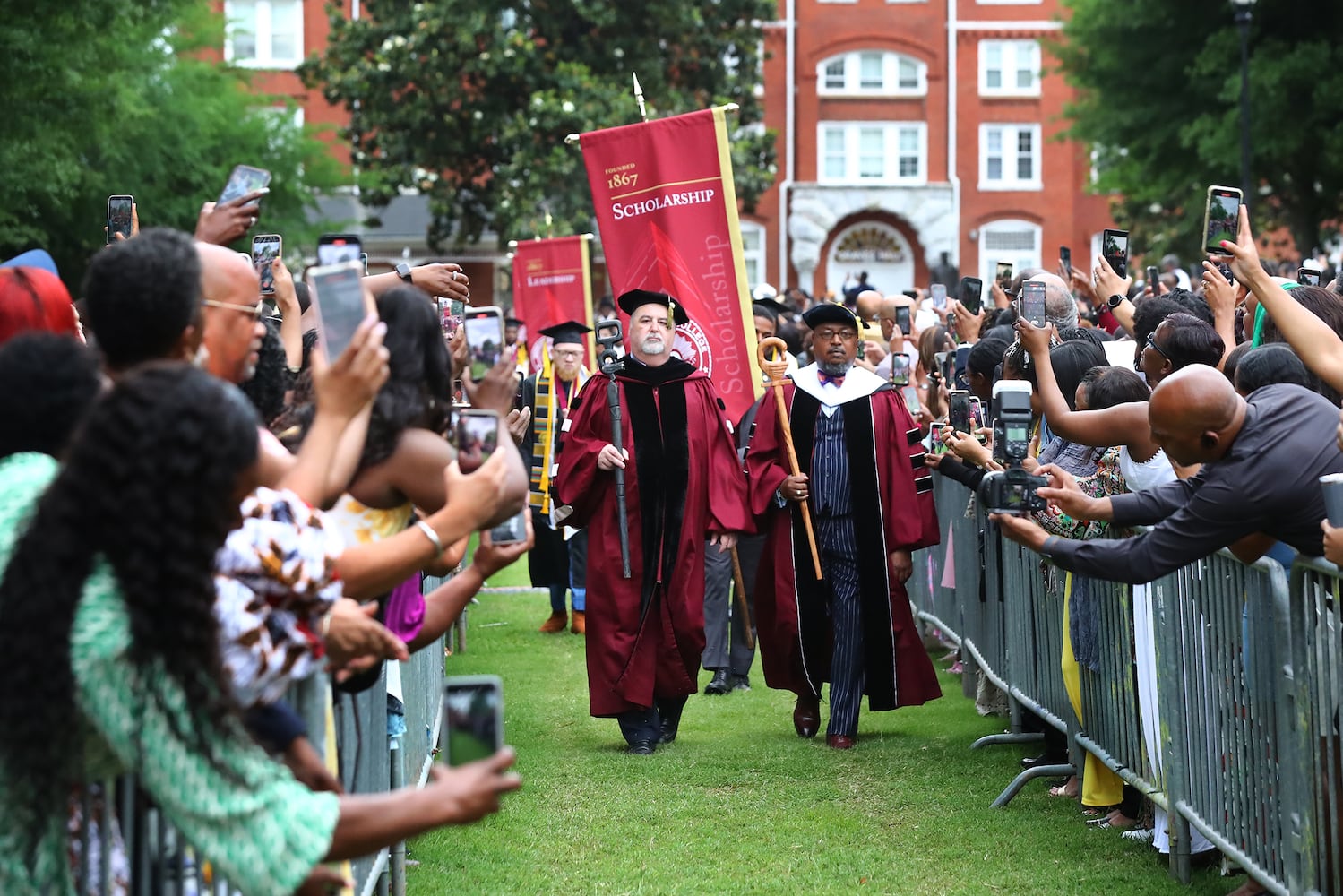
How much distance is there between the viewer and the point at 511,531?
3934 millimetres

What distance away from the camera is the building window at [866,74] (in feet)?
164

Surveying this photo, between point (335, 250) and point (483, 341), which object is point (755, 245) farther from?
point (483, 341)

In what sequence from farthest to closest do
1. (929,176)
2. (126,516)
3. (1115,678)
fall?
(929,176) → (1115,678) → (126,516)

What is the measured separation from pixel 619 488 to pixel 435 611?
15.1 ft

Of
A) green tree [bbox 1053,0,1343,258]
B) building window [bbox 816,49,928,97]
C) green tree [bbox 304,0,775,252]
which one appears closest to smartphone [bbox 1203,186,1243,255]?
green tree [bbox 1053,0,1343,258]

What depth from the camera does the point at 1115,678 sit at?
663 centimetres

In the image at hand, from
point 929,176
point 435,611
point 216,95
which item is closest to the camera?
point 435,611

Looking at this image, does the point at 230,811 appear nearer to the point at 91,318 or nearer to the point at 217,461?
the point at 217,461

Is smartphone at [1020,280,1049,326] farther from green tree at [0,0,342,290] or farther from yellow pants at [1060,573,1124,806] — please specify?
green tree at [0,0,342,290]

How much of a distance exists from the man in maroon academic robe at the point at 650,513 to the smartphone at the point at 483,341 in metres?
5.02

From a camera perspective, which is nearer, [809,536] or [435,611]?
[435,611]

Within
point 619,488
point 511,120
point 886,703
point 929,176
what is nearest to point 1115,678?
point 886,703

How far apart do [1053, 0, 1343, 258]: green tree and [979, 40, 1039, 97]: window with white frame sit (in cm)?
1857

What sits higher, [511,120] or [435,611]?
[511,120]
